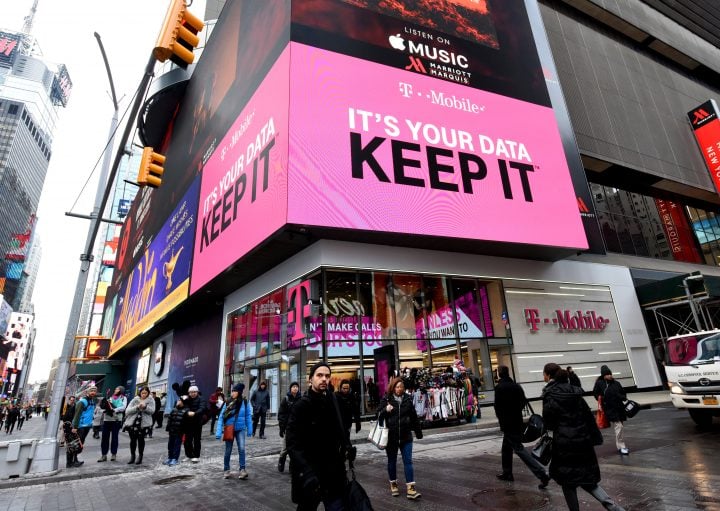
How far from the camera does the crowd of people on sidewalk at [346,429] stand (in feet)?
11.9

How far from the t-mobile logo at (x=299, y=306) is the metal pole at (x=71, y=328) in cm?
721

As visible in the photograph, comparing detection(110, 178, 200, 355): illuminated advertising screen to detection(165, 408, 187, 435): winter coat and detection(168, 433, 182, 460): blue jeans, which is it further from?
detection(165, 408, 187, 435): winter coat

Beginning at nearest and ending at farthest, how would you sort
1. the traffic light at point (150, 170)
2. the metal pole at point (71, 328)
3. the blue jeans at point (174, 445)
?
the metal pole at point (71, 328) → the traffic light at point (150, 170) → the blue jeans at point (174, 445)

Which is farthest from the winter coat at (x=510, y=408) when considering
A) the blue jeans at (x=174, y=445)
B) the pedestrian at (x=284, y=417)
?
the blue jeans at (x=174, y=445)

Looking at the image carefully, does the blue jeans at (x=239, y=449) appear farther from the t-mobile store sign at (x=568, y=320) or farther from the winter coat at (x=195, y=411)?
the t-mobile store sign at (x=568, y=320)

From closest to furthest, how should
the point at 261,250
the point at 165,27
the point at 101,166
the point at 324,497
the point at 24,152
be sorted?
the point at 324,497
the point at 165,27
the point at 101,166
the point at 261,250
the point at 24,152

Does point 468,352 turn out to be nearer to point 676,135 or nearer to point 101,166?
point 101,166

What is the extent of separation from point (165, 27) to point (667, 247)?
109 feet

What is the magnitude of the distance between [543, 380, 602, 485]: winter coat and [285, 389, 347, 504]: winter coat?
7.78 ft

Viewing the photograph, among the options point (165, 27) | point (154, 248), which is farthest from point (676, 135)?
point (154, 248)

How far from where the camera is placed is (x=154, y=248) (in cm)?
3069

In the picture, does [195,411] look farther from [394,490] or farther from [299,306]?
[299,306]

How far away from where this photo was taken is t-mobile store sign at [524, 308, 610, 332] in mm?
19188

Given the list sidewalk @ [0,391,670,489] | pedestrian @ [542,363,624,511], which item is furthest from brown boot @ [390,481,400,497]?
sidewalk @ [0,391,670,489]
